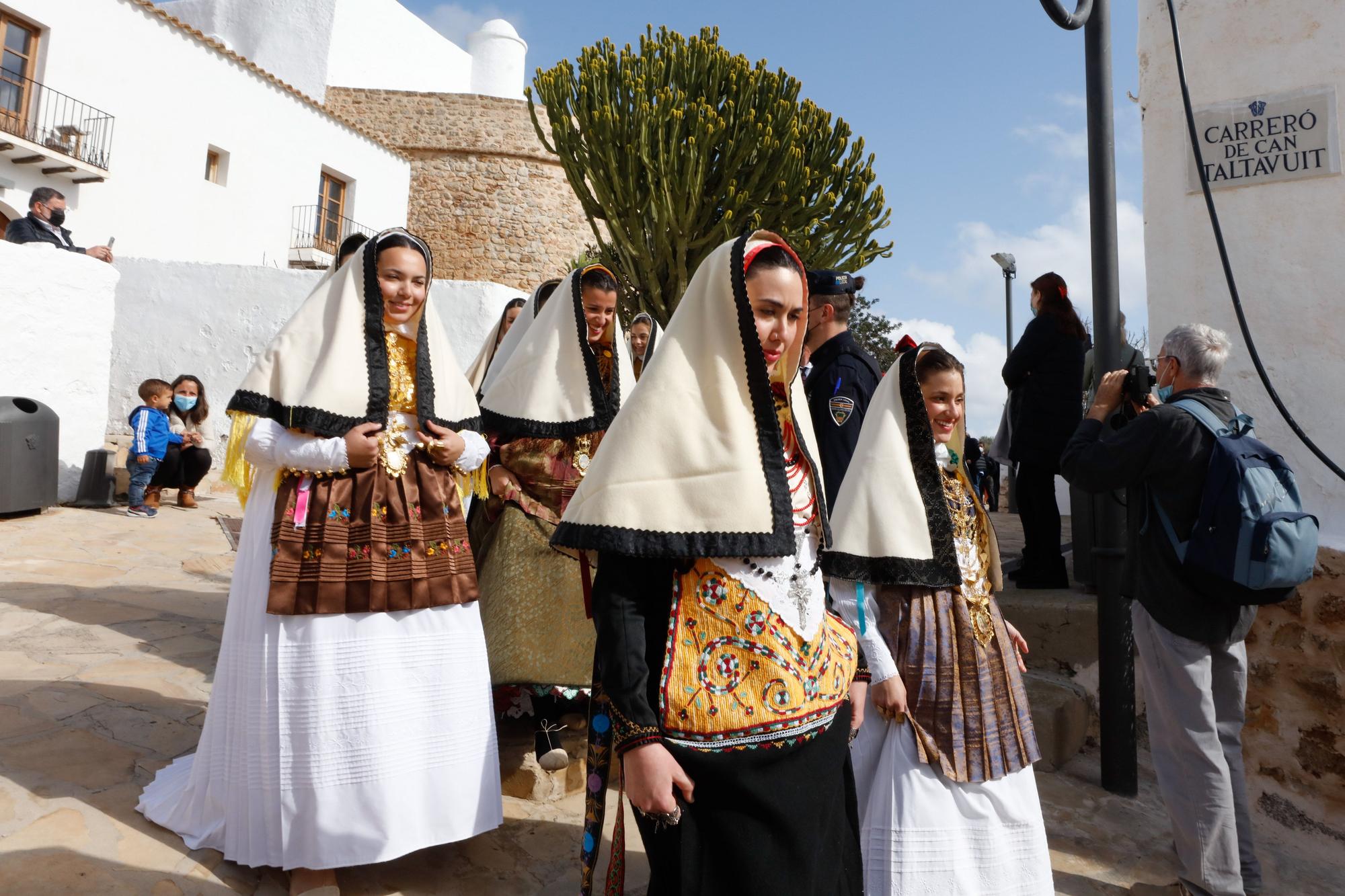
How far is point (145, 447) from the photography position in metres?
8.34

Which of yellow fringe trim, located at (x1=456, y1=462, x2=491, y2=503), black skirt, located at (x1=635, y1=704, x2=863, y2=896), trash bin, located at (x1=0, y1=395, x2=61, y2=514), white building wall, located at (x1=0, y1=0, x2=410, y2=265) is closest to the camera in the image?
black skirt, located at (x1=635, y1=704, x2=863, y2=896)

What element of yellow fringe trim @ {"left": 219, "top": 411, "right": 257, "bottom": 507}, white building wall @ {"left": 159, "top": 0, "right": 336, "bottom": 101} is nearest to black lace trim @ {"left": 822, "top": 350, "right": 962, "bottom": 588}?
yellow fringe trim @ {"left": 219, "top": 411, "right": 257, "bottom": 507}

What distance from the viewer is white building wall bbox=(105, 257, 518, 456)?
38.2 ft

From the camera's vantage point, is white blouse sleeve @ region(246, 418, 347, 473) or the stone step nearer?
white blouse sleeve @ region(246, 418, 347, 473)

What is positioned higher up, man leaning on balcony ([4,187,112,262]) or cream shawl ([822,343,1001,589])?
man leaning on balcony ([4,187,112,262])

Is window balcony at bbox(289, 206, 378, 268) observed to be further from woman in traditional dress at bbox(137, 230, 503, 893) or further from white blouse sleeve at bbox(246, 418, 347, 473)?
white blouse sleeve at bbox(246, 418, 347, 473)

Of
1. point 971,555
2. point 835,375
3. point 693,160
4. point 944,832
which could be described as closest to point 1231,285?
point 835,375

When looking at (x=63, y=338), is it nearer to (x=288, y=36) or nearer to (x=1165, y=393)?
(x=1165, y=393)

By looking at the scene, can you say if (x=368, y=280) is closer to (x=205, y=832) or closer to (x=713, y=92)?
(x=205, y=832)

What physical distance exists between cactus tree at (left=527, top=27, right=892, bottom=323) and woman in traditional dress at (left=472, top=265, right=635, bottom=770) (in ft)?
23.1

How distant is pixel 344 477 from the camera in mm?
2652

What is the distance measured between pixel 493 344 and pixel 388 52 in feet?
65.4

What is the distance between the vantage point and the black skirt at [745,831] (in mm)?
1601

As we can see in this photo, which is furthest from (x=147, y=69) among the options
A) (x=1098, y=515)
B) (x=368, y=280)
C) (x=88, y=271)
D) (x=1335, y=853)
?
(x=1335, y=853)
